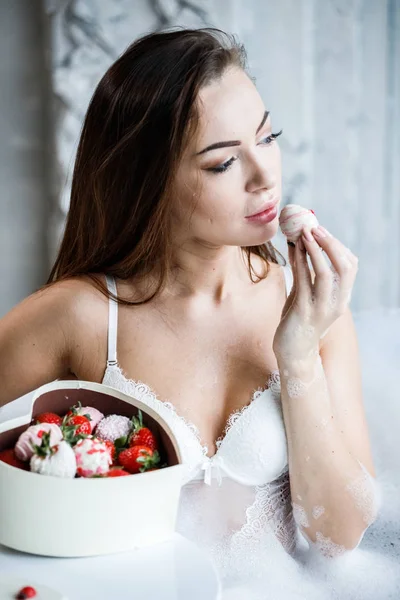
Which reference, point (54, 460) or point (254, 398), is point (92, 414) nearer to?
point (54, 460)

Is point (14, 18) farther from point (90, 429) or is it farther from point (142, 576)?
point (142, 576)

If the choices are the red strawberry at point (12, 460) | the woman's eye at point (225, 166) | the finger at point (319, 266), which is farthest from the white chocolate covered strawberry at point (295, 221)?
the red strawberry at point (12, 460)

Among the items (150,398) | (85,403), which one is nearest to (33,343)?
(150,398)

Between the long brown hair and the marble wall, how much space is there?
61cm

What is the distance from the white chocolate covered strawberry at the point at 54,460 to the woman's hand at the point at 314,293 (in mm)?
496

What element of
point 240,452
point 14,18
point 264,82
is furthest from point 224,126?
point 14,18

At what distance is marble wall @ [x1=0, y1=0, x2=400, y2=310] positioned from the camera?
1.96 meters

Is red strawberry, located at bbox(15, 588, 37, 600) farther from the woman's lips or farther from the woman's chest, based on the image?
the woman's lips

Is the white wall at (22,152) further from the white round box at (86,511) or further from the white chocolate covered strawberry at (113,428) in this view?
the white round box at (86,511)

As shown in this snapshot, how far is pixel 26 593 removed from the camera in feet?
2.67

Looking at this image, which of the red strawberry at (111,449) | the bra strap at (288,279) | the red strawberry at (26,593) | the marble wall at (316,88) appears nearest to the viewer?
the red strawberry at (26,593)

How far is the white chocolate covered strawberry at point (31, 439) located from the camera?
34.6 inches

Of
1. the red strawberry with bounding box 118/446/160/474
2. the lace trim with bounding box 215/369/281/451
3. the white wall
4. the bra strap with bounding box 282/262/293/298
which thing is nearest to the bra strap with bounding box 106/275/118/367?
the lace trim with bounding box 215/369/281/451

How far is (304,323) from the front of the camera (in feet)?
4.11
